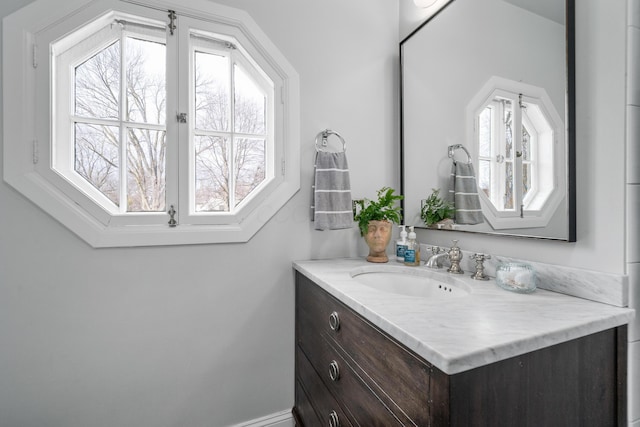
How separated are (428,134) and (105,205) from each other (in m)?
1.57

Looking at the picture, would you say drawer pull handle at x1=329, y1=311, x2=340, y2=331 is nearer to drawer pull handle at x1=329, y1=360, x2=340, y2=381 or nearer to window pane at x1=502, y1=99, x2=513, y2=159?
drawer pull handle at x1=329, y1=360, x2=340, y2=381

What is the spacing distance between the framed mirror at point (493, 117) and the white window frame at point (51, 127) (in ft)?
2.30

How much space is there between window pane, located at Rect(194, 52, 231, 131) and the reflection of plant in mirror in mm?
1108

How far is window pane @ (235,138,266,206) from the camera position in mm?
1482

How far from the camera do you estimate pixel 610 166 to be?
86 centimetres

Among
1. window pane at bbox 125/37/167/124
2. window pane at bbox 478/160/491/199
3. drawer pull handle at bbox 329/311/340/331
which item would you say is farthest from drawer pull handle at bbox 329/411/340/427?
window pane at bbox 125/37/167/124

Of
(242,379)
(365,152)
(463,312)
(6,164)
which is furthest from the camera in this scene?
(365,152)

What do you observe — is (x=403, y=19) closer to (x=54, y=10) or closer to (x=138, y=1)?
(x=138, y=1)

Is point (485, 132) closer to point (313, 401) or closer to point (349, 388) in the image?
point (349, 388)

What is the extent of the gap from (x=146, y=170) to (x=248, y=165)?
1.51 ft

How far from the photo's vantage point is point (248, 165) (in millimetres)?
1501

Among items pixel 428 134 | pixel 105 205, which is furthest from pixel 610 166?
pixel 105 205

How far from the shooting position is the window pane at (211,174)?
1402 millimetres

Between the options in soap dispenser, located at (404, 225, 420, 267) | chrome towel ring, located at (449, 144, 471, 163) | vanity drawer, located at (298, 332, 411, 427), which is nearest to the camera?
vanity drawer, located at (298, 332, 411, 427)
